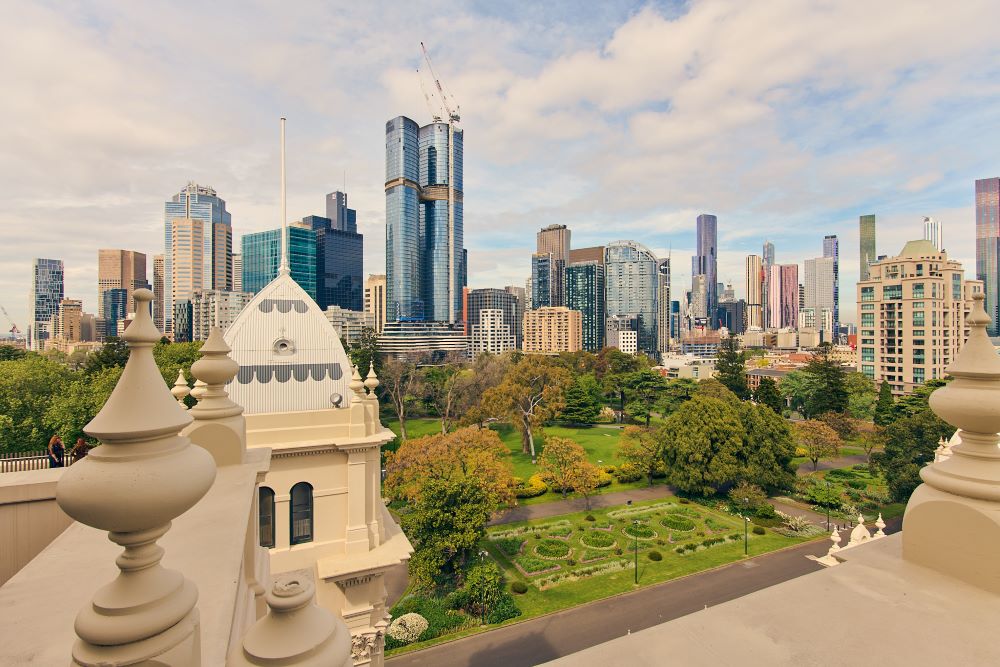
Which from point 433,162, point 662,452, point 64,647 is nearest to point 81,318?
point 433,162

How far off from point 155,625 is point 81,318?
144034 mm

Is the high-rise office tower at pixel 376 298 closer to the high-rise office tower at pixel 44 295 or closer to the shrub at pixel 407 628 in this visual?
the high-rise office tower at pixel 44 295

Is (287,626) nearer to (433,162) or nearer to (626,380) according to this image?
(626,380)

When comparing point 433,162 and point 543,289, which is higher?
point 433,162

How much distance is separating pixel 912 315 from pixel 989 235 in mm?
158095

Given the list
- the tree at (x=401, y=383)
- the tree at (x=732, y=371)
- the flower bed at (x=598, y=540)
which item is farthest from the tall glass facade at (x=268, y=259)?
the flower bed at (x=598, y=540)

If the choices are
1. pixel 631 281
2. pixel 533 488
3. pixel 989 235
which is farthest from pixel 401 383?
pixel 989 235

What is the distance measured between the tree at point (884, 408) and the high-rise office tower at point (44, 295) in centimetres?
16243

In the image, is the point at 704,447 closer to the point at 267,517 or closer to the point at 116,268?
the point at 267,517

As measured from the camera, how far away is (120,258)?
133000 mm

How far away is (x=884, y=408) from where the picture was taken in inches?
1625

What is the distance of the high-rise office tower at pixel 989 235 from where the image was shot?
14625cm

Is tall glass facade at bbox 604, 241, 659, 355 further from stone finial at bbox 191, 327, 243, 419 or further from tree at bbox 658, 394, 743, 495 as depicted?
stone finial at bbox 191, 327, 243, 419

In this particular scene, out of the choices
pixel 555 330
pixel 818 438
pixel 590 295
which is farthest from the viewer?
pixel 590 295
